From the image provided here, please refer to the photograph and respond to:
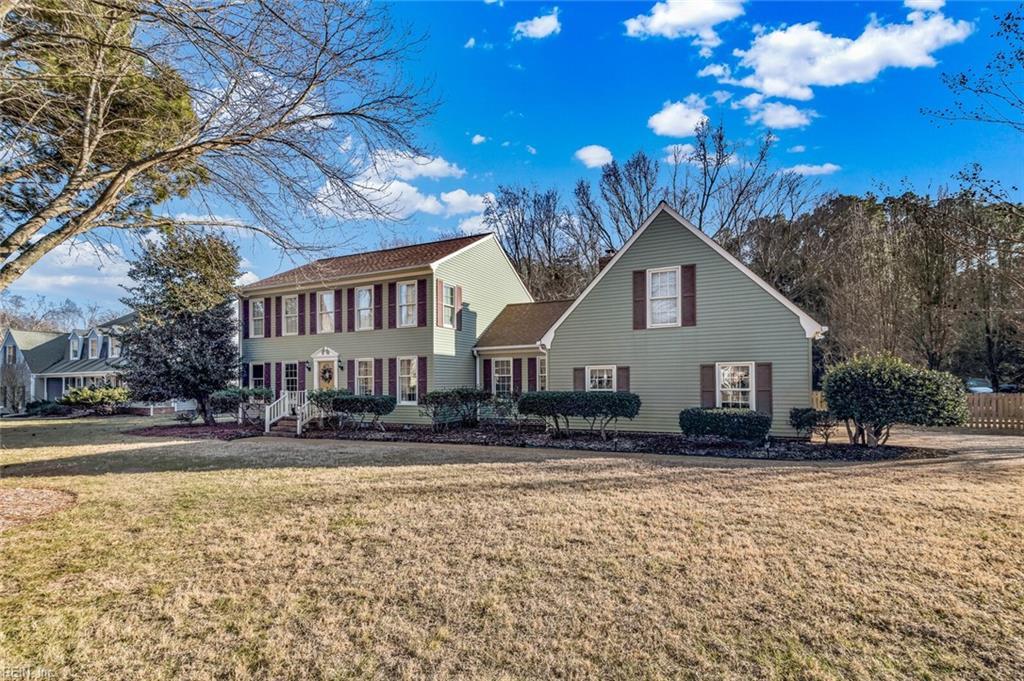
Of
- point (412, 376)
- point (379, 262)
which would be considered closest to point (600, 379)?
point (412, 376)

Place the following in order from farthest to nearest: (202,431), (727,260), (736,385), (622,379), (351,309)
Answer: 1. (351,309)
2. (202,431)
3. (622,379)
4. (727,260)
5. (736,385)

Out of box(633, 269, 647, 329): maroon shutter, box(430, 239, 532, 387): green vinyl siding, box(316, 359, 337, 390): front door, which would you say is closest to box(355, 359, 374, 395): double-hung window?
box(316, 359, 337, 390): front door

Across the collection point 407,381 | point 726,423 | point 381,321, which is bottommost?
point 726,423

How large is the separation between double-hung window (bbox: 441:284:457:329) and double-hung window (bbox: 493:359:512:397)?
2.41m

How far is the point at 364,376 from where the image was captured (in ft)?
63.0

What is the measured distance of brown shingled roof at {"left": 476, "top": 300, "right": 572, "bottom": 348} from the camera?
62.4 ft

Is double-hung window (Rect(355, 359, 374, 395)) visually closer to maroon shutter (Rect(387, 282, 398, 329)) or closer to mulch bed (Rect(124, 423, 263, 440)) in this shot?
maroon shutter (Rect(387, 282, 398, 329))

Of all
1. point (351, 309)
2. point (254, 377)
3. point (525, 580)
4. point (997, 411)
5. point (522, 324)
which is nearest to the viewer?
point (525, 580)

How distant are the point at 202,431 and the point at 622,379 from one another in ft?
47.8

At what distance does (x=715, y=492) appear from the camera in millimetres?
7578

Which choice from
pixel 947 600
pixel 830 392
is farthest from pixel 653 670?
pixel 830 392

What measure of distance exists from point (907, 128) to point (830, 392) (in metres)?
8.68

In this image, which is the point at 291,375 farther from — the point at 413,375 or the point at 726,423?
the point at 726,423

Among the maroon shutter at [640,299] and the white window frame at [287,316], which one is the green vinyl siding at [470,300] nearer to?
the white window frame at [287,316]
